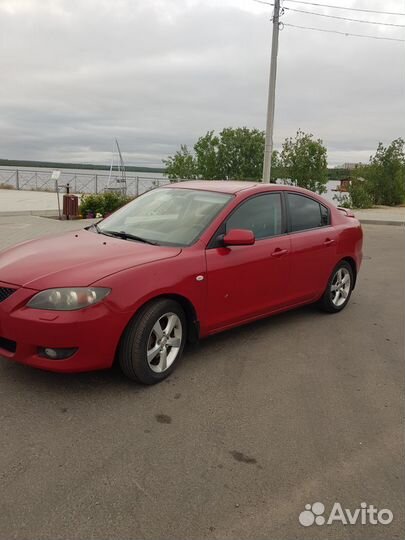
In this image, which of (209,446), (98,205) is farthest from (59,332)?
(98,205)

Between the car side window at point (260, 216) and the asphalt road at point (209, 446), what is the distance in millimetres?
1131

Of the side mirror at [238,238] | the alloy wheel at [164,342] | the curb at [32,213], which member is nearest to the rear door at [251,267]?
the side mirror at [238,238]

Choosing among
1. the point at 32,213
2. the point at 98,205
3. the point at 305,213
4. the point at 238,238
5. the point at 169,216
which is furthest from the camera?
the point at 32,213

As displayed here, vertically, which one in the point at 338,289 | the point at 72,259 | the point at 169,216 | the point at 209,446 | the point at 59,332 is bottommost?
the point at 209,446

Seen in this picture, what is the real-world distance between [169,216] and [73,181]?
85.6 feet

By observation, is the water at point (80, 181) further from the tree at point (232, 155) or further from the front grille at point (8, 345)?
the front grille at point (8, 345)

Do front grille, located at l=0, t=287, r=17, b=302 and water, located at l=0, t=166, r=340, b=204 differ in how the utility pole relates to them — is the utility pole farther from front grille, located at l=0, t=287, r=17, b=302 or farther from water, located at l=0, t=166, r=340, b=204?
front grille, located at l=0, t=287, r=17, b=302

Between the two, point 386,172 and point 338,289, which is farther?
point 386,172

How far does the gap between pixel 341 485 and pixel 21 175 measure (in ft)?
103

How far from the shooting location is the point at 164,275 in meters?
3.70

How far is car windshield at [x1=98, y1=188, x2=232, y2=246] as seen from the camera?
428 centimetres

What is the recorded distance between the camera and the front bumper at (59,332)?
3.26m

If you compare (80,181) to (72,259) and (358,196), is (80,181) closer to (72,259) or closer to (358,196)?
(358,196)

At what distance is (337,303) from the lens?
19.6 feet
